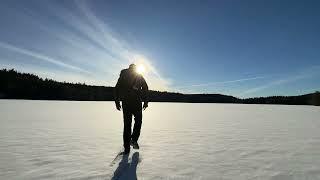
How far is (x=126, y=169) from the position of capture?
643 centimetres

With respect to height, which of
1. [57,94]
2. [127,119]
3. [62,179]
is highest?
[57,94]

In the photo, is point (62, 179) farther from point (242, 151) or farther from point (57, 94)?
point (57, 94)

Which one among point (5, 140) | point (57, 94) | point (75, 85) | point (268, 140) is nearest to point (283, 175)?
point (268, 140)

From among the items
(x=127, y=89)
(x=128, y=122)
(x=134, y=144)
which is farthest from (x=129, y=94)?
(x=134, y=144)

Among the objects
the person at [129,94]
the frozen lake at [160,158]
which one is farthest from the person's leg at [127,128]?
the frozen lake at [160,158]

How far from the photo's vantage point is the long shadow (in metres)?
5.77

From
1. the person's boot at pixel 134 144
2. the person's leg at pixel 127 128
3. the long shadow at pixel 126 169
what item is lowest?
the long shadow at pixel 126 169

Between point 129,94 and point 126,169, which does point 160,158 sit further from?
point 129,94

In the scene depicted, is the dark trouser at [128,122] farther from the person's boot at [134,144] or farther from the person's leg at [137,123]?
the person's boot at [134,144]

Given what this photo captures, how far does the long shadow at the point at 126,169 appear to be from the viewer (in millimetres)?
5766

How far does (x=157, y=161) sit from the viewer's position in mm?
7262

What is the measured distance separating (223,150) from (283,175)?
9.20ft

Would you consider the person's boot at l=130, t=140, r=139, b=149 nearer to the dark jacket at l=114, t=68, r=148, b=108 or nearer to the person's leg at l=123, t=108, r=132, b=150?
the person's leg at l=123, t=108, r=132, b=150

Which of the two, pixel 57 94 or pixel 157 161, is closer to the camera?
pixel 157 161
